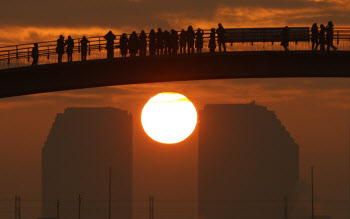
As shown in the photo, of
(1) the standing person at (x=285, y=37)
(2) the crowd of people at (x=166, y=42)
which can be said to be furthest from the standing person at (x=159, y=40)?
(1) the standing person at (x=285, y=37)

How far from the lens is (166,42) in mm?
70438

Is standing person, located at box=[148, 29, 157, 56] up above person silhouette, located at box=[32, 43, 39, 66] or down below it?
above

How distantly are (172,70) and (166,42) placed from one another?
8.86 ft

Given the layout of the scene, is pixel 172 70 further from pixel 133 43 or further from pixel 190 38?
pixel 133 43

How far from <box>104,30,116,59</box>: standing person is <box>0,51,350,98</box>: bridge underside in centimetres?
62

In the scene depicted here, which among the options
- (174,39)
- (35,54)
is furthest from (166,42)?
(35,54)

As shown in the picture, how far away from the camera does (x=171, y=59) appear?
235 ft

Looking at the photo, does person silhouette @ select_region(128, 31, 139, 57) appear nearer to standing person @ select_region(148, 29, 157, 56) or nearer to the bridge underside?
standing person @ select_region(148, 29, 157, 56)

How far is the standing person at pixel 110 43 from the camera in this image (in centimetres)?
7000

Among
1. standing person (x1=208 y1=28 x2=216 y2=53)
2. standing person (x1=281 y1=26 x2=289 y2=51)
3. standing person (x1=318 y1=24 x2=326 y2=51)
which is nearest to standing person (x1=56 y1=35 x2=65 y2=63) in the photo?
standing person (x1=208 y1=28 x2=216 y2=53)

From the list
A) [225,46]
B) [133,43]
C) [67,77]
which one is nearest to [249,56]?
[225,46]

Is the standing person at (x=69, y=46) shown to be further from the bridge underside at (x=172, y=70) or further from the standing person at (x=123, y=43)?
the standing person at (x=123, y=43)

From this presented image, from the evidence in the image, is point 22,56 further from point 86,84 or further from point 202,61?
point 202,61

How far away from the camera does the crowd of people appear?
69.8 m
